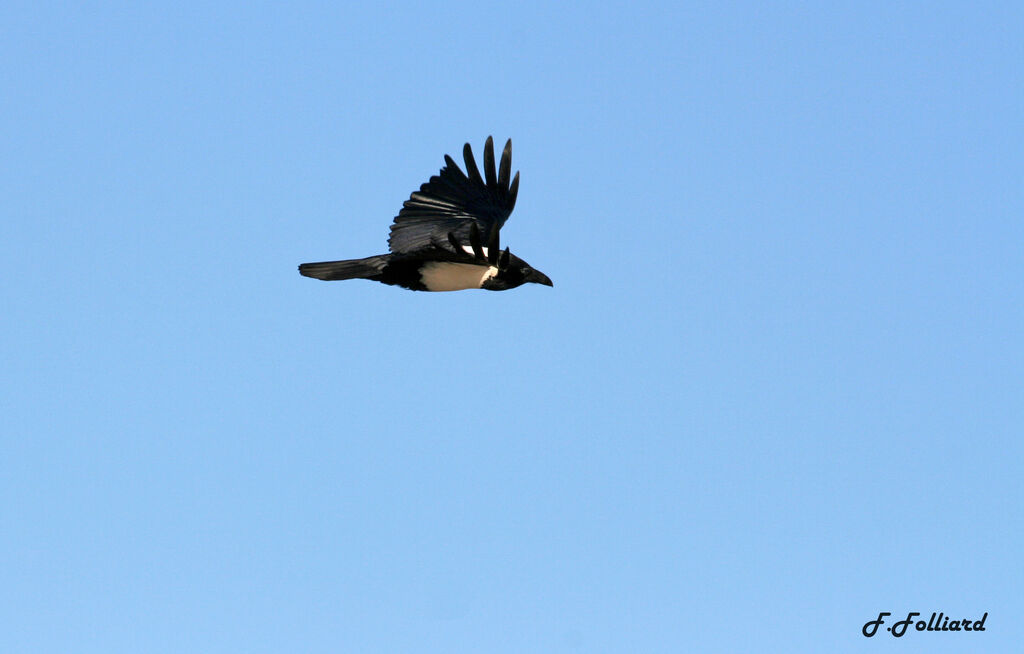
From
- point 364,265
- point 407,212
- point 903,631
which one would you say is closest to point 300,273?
point 364,265

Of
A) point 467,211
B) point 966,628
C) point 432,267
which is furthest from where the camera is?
point 966,628

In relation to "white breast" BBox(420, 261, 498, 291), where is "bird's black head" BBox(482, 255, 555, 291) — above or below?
above

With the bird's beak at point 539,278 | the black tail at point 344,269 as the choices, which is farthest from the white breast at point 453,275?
the bird's beak at point 539,278

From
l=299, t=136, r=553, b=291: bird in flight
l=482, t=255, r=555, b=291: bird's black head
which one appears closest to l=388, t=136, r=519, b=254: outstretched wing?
l=299, t=136, r=553, b=291: bird in flight

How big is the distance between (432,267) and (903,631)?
7.49m

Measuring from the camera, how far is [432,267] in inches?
511

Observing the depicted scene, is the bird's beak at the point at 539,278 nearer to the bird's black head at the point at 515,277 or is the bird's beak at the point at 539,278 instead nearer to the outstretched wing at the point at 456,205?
the bird's black head at the point at 515,277

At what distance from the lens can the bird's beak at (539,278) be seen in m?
13.9

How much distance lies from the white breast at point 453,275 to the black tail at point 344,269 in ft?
1.58

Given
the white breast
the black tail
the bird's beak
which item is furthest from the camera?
the bird's beak

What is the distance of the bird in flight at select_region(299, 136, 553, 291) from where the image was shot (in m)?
12.9

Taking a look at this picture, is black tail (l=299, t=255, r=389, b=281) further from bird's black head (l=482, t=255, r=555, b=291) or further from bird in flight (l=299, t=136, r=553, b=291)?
bird's black head (l=482, t=255, r=555, b=291)

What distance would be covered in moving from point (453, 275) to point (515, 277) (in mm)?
808

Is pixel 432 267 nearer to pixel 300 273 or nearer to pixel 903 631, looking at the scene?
pixel 300 273
